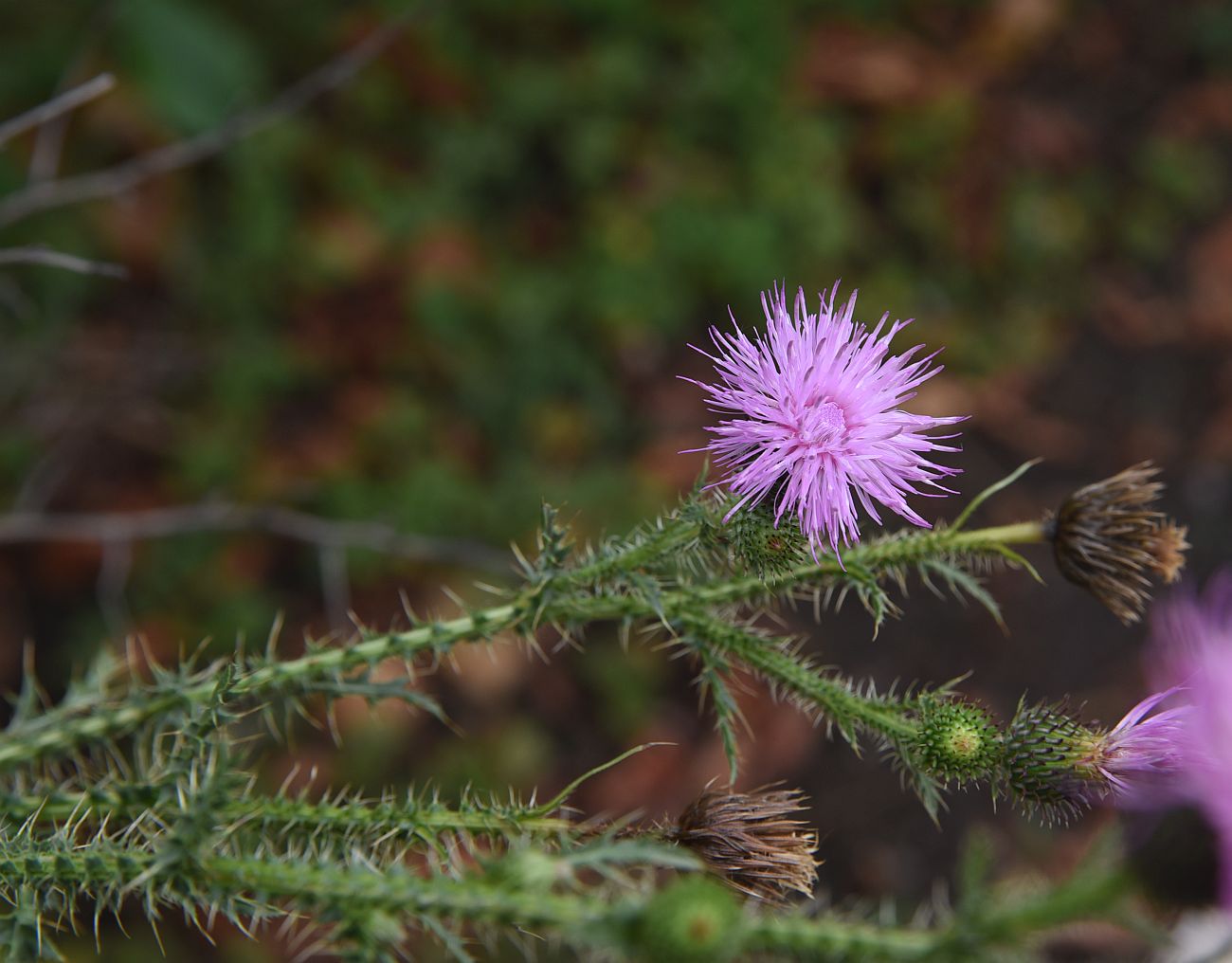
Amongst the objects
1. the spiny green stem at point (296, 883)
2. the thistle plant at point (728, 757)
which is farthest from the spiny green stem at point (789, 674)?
the spiny green stem at point (296, 883)

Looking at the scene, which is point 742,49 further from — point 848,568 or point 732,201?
point 848,568

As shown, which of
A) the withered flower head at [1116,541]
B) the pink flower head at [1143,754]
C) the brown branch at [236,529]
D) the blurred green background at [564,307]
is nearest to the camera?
the pink flower head at [1143,754]

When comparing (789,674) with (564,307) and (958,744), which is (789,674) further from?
(564,307)

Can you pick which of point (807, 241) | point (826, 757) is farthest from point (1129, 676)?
point (807, 241)

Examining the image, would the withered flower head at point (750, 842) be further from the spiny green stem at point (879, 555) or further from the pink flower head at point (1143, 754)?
the pink flower head at point (1143, 754)

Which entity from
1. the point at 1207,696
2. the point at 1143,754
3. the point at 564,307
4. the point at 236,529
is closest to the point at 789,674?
the point at 1143,754

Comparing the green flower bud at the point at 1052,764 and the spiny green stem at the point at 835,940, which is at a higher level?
the green flower bud at the point at 1052,764

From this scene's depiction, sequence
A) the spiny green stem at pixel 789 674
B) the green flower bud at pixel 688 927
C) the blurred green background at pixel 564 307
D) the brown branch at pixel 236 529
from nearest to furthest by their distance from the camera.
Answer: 1. the green flower bud at pixel 688 927
2. the spiny green stem at pixel 789 674
3. the brown branch at pixel 236 529
4. the blurred green background at pixel 564 307

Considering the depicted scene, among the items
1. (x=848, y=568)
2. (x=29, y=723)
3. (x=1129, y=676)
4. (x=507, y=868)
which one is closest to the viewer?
(x=507, y=868)
